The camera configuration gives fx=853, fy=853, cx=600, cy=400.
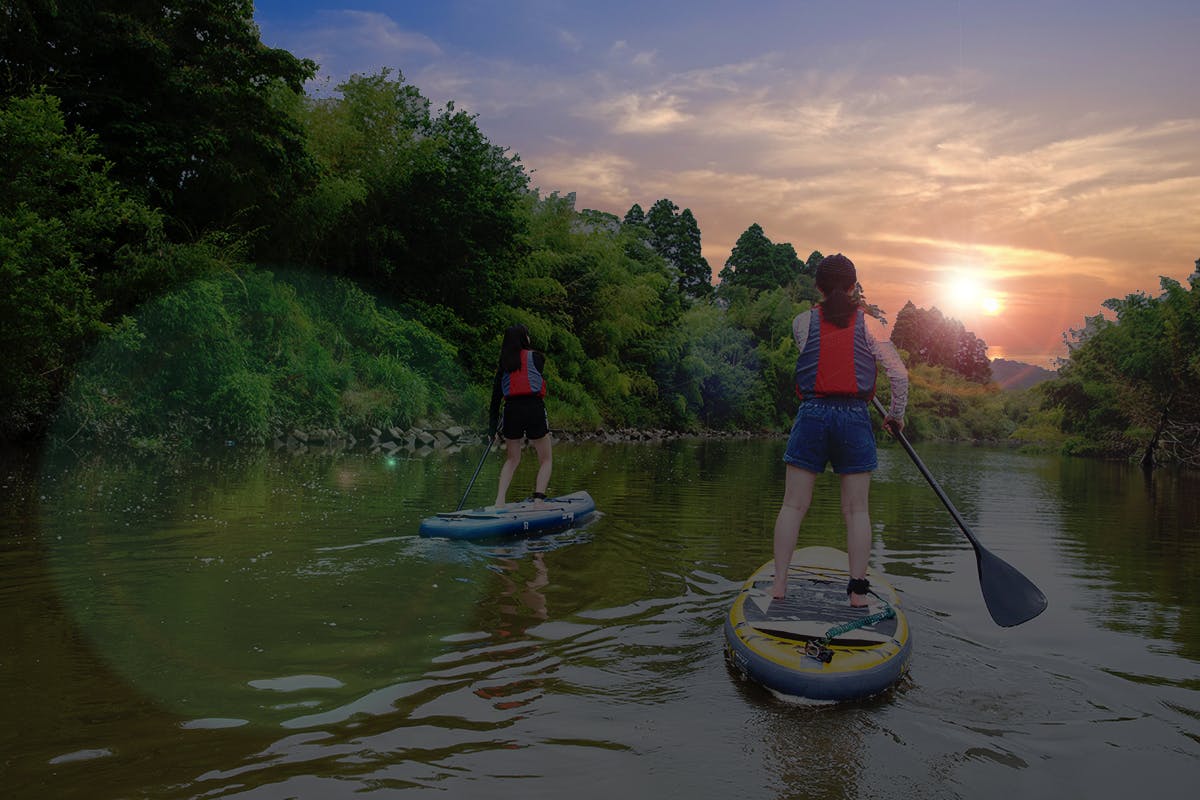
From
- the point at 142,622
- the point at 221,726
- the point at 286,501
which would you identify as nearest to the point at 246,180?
the point at 286,501

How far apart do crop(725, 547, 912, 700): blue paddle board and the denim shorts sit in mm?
753

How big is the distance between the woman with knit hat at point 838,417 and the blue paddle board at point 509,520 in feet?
11.1

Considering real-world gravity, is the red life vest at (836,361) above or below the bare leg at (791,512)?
above

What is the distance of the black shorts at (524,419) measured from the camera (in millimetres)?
8359

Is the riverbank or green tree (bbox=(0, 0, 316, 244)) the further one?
the riverbank

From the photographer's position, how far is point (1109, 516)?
40.7 ft

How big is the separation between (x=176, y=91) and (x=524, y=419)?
620 inches

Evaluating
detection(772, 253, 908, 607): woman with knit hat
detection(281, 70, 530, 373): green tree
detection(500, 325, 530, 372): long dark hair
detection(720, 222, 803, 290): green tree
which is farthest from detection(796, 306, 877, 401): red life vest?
detection(720, 222, 803, 290): green tree

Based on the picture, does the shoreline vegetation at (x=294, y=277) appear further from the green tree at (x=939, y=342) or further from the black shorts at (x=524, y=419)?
the green tree at (x=939, y=342)

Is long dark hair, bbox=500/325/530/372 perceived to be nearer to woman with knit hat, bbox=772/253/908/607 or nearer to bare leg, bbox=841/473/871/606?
woman with knit hat, bbox=772/253/908/607

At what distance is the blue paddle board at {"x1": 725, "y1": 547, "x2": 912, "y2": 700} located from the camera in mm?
3773

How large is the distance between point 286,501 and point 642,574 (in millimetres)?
5167

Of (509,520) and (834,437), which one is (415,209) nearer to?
(509,520)

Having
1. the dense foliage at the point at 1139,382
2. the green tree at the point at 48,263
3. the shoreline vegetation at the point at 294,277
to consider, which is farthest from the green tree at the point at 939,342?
the green tree at the point at 48,263
